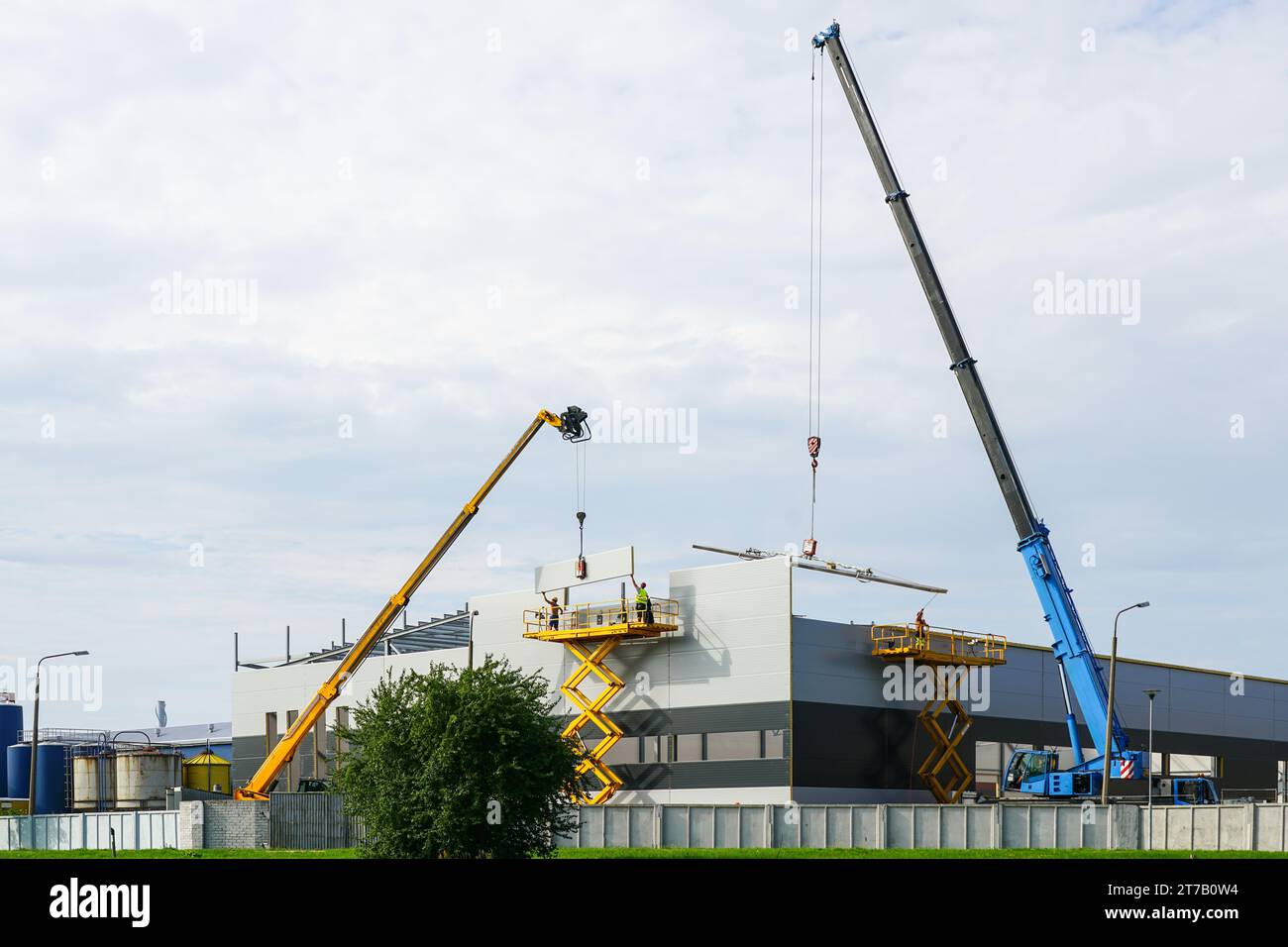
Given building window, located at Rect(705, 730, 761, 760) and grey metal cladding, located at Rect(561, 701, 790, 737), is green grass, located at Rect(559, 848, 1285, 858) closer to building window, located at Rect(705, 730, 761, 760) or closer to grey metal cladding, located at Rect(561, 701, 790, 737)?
building window, located at Rect(705, 730, 761, 760)

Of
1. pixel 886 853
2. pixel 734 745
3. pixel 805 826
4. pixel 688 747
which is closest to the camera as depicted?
pixel 886 853

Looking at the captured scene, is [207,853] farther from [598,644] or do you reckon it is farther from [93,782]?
[93,782]

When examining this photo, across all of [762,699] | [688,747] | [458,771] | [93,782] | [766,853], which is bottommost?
[93,782]

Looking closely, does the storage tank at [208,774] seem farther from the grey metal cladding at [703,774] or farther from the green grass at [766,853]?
the grey metal cladding at [703,774]

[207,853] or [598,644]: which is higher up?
[598,644]

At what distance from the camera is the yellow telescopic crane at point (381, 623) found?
60.5 metres

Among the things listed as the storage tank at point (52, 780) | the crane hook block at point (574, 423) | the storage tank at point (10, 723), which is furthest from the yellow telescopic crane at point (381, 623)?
the storage tank at point (10, 723)

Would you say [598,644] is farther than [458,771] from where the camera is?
Yes

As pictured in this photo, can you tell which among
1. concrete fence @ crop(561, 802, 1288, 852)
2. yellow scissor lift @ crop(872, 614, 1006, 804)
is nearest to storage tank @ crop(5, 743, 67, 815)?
concrete fence @ crop(561, 802, 1288, 852)

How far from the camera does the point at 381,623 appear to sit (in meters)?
62.1

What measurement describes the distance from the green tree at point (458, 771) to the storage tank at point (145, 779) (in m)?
42.1

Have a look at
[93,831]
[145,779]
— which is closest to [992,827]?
[93,831]

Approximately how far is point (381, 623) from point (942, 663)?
22697 millimetres
